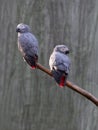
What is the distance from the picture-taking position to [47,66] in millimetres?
2408

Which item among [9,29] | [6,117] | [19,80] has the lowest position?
[6,117]

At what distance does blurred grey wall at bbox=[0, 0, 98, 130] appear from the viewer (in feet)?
7.87

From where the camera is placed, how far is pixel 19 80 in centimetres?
246

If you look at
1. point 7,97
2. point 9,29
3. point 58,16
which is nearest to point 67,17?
point 58,16

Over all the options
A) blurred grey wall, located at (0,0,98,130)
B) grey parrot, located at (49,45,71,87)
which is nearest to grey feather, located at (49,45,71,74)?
grey parrot, located at (49,45,71,87)

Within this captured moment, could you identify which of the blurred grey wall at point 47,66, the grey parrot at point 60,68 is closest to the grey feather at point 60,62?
the grey parrot at point 60,68

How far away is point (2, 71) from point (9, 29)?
0.75 feet

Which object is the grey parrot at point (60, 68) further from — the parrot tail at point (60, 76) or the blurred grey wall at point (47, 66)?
the blurred grey wall at point (47, 66)

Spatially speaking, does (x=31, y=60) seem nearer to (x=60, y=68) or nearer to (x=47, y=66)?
(x=60, y=68)

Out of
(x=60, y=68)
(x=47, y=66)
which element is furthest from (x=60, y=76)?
(x=47, y=66)

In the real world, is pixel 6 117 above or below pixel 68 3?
below

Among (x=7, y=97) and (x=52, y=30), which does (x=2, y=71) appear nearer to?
(x=7, y=97)

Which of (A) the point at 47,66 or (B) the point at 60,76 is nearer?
(B) the point at 60,76

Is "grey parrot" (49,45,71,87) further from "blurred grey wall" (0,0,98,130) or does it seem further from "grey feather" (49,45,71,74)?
"blurred grey wall" (0,0,98,130)
